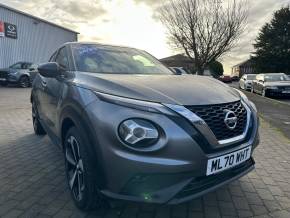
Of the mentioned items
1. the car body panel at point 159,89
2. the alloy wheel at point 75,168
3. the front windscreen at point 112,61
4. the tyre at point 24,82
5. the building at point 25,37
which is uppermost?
the building at point 25,37

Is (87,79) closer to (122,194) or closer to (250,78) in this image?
(122,194)

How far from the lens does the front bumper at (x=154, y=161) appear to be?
218 cm

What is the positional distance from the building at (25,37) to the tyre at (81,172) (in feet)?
68.3

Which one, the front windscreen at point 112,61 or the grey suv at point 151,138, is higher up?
the front windscreen at point 112,61

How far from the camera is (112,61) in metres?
3.65

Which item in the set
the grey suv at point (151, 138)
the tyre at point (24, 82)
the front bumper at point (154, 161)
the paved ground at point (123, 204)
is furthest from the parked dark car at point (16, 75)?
the front bumper at point (154, 161)

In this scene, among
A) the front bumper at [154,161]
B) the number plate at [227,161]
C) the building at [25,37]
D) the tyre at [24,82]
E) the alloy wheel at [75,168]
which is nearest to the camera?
the front bumper at [154,161]

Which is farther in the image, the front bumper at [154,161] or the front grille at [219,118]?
the front grille at [219,118]

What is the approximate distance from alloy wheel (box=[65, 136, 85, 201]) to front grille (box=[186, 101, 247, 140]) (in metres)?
1.12

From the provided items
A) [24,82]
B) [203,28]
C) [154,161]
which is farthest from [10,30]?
[154,161]

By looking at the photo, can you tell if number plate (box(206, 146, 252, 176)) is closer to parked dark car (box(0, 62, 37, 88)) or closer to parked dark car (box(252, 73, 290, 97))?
parked dark car (box(252, 73, 290, 97))

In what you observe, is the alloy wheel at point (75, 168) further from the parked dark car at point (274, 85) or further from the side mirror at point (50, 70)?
the parked dark car at point (274, 85)

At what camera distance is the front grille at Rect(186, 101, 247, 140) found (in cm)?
239

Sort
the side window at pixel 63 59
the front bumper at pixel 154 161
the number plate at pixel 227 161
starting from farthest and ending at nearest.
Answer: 1. the side window at pixel 63 59
2. the number plate at pixel 227 161
3. the front bumper at pixel 154 161
